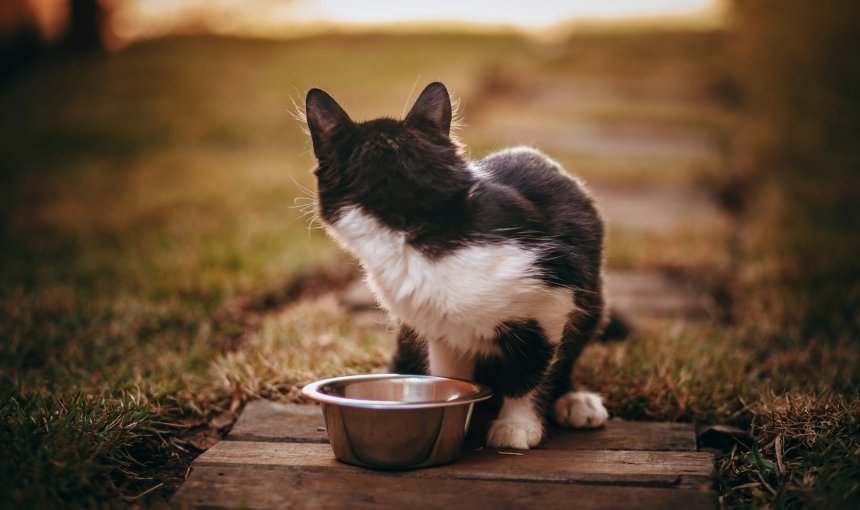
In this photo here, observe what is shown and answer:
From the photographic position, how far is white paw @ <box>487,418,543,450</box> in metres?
2.15

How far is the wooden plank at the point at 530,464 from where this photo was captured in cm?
193

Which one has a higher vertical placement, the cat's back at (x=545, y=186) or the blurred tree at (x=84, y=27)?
the blurred tree at (x=84, y=27)

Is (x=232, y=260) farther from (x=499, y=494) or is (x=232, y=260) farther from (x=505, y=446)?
(x=499, y=494)

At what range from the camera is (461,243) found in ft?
6.51

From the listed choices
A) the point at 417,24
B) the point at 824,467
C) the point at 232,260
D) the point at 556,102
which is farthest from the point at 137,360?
the point at 417,24

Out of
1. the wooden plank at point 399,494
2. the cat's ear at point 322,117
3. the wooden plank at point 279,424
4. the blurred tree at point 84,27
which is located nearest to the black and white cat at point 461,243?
the cat's ear at point 322,117

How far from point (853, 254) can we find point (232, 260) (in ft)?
11.7

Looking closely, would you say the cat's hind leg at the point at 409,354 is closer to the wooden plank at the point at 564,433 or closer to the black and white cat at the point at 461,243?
the black and white cat at the point at 461,243

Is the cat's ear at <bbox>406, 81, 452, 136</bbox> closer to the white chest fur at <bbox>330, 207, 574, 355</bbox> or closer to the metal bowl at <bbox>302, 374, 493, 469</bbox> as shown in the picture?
the white chest fur at <bbox>330, 207, 574, 355</bbox>

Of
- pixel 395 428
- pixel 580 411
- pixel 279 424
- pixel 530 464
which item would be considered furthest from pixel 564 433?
pixel 279 424

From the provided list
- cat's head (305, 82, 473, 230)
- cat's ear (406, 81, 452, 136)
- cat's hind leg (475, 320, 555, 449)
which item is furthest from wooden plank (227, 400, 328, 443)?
cat's ear (406, 81, 452, 136)

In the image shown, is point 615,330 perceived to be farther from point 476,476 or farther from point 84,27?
point 84,27

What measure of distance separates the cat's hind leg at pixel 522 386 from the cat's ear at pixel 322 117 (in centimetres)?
73

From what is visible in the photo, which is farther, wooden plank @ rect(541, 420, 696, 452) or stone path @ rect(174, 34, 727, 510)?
wooden plank @ rect(541, 420, 696, 452)
